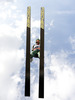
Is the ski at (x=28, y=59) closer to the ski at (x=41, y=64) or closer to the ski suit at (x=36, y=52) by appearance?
the ski suit at (x=36, y=52)

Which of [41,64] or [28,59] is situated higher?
[28,59]

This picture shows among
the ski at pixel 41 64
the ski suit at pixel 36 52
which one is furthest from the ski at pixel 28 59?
the ski at pixel 41 64

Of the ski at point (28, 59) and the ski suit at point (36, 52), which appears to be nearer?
the ski at point (28, 59)

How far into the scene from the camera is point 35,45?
279 inches

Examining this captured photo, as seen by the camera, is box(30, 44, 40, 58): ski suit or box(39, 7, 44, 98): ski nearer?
box(39, 7, 44, 98): ski

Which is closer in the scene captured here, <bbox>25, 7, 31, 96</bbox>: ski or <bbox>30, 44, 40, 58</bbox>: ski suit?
<bbox>25, 7, 31, 96</bbox>: ski

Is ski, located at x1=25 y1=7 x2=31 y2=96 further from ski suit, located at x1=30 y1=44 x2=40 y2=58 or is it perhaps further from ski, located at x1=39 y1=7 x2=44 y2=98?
ski, located at x1=39 y1=7 x2=44 y2=98

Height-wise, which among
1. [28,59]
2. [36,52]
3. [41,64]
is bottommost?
[41,64]

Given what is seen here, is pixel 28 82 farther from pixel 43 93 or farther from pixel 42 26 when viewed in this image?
pixel 42 26

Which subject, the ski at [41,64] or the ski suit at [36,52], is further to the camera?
the ski suit at [36,52]

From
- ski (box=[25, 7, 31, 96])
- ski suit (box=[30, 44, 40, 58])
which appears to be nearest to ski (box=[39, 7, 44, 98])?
ski suit (box=[30, 44, 40, 58])

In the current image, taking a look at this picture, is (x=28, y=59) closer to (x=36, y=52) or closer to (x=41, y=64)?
(x=36, y=52)

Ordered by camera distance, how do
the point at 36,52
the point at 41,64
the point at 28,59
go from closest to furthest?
the point at 41,64 → the point at 28,59 → the point at 36,52

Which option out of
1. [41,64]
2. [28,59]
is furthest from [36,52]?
[41,64]
